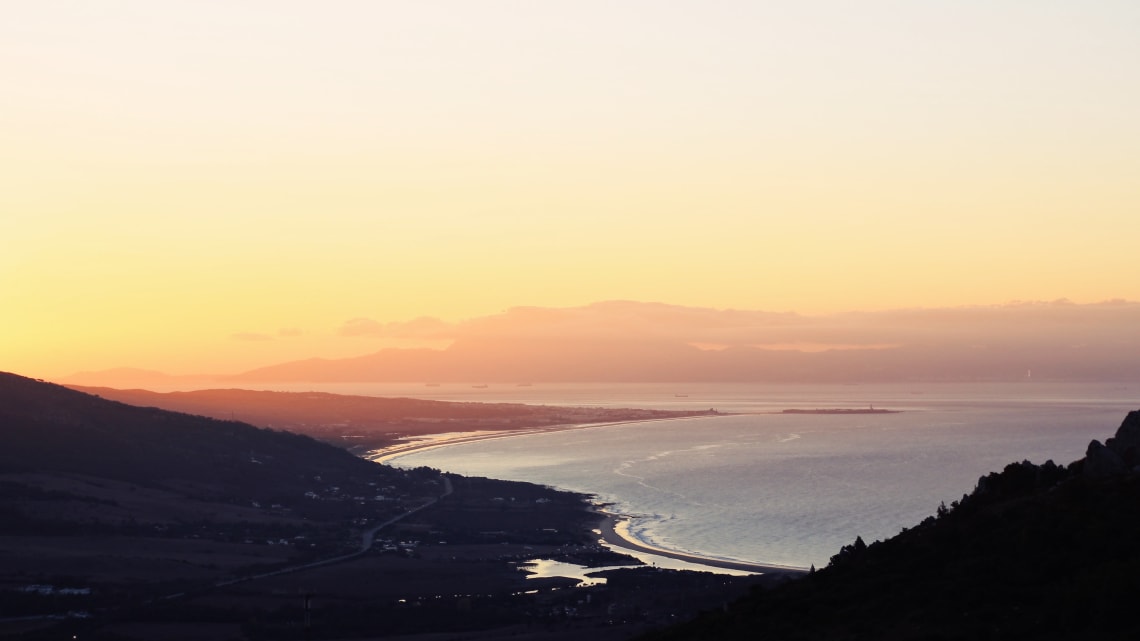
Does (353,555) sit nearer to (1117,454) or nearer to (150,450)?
(150,450)

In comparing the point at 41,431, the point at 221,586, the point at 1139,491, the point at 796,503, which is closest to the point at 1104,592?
the point at 1139,491

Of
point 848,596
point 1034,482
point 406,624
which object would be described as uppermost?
point 1034,482

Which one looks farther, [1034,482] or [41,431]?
[41,431]

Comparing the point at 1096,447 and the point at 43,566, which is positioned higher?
the point at 1096,447

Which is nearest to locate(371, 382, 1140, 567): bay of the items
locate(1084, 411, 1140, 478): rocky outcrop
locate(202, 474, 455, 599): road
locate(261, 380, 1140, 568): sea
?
locate(261, 380, 1140, 568): sea

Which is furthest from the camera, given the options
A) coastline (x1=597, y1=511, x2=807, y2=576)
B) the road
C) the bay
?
the bay

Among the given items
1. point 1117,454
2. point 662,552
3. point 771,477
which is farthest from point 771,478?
point 1117,454

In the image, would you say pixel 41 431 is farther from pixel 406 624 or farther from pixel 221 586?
pixel 406 624

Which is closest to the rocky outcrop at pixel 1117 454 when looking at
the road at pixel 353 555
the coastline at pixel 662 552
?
the coastline at pixel 662 552

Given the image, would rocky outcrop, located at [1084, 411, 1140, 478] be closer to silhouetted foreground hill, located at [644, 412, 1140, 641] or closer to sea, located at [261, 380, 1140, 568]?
silhouetted foreground hill, located at [644, 412, 1140, 641]
